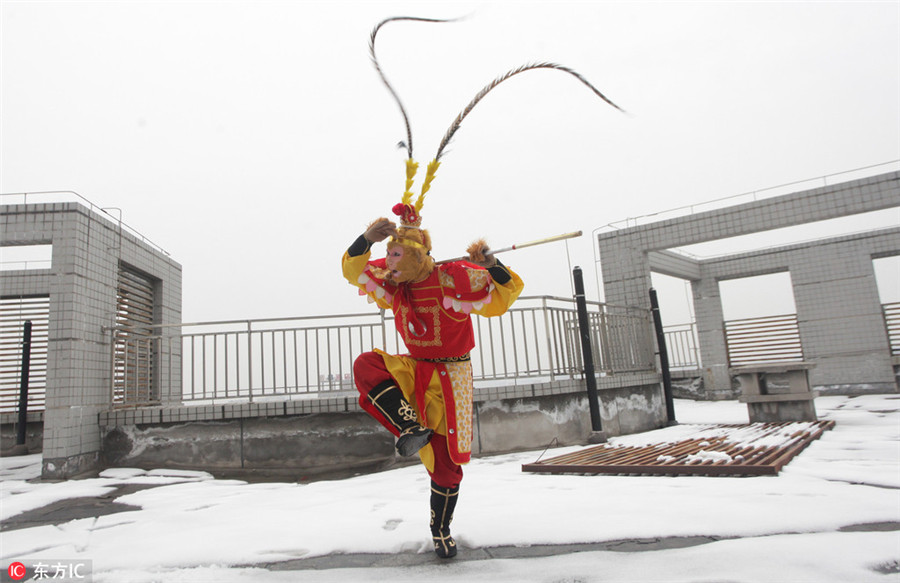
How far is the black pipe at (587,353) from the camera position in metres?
6.34

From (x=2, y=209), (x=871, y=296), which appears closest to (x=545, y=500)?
(x=2, y=209)

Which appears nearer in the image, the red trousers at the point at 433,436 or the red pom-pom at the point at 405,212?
the red trousers at the point at 433,436

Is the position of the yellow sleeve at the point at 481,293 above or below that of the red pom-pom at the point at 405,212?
below

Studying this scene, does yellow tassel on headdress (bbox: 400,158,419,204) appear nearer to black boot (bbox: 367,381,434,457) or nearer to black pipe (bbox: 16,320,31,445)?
black boot (bbox: 367,381,434,457)

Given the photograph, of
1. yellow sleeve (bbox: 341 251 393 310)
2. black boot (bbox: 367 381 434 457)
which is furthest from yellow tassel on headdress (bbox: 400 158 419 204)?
black boot (bbox: 367 381 434 457)

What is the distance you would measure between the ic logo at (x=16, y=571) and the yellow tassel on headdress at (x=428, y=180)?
8.17 feet

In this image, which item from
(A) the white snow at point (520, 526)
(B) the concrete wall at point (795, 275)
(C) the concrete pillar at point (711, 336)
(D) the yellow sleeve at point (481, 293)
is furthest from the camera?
(C) the concrete pillar at point (711, 336)

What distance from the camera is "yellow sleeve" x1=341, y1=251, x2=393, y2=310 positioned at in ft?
8.62

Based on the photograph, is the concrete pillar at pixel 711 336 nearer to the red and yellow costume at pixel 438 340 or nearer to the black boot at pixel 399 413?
the red and yellow costume at pixel 438 340

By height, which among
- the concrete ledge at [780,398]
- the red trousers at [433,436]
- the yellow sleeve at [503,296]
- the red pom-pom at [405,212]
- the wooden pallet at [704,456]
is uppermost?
the red pom-pom at [405,212]

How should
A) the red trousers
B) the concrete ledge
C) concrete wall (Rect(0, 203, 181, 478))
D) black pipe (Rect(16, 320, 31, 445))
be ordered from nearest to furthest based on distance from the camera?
the red trousers → concrete wall (Rect(0, 203, 181, 478)) → the concrete ledge → black pipe (Rect(16, 320, 31, 445))

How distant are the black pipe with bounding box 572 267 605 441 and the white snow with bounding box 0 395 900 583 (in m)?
2.03

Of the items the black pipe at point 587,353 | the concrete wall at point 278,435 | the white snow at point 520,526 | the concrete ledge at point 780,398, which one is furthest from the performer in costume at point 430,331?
the concrete ledge at point 780,398

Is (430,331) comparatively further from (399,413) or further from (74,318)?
(74,318)
